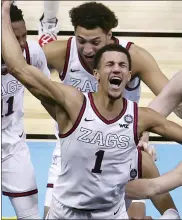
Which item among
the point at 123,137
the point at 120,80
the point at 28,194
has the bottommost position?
the point at 28,194

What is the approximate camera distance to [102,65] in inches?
86.5

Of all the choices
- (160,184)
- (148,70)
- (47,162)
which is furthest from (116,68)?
(47,162)

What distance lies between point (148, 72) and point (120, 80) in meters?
0.59

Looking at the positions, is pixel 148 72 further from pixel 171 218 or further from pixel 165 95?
pixel 171 218

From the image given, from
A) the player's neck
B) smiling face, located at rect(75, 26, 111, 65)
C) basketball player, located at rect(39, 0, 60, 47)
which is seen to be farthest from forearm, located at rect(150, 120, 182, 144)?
basketball player, located at rect(39, 0, 60, 47)

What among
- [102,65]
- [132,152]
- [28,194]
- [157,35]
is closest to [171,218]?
[132,152]

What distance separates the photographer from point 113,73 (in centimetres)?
216

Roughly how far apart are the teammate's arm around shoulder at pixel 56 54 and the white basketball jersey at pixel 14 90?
0.35 feet

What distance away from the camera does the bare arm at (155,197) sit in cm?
243

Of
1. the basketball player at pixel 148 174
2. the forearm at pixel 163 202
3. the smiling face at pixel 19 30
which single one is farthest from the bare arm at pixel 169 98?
the smiling face at pixel 19 30

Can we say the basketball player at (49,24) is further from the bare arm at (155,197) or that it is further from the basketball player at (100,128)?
the basketball player at (100,128)

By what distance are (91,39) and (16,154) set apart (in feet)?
1.68

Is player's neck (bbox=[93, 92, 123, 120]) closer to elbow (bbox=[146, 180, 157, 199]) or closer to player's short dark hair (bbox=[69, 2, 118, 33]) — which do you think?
elbow (bbox=[146, 180, 157, 199])

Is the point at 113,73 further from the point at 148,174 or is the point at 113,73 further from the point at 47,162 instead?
the point at 47,162
